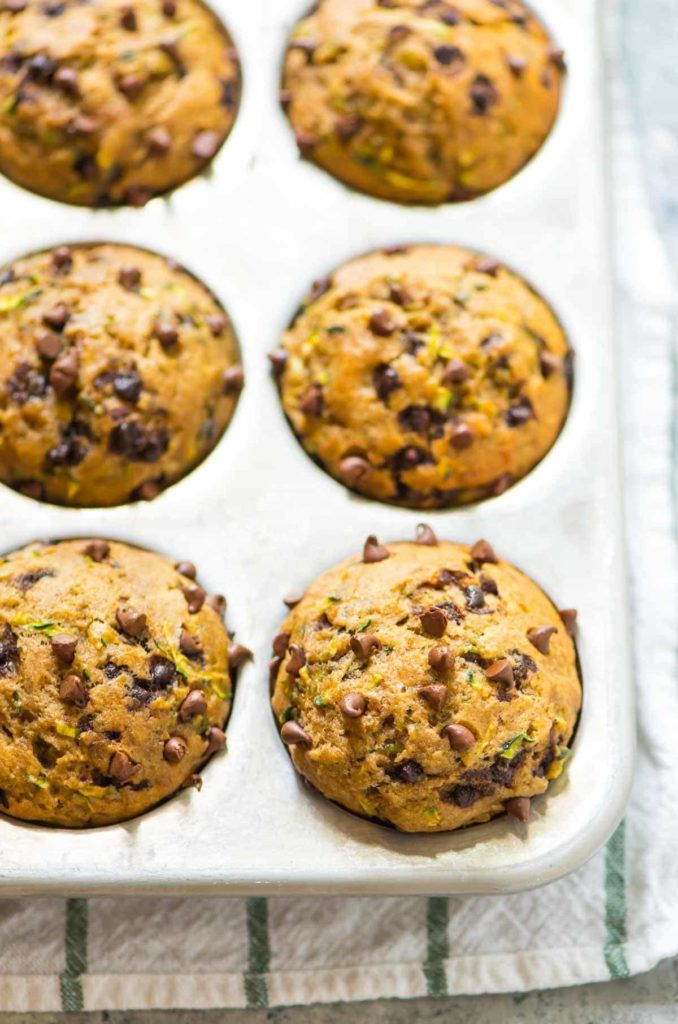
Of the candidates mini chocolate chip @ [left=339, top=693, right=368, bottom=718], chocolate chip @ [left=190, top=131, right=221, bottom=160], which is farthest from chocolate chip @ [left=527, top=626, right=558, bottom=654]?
chocolate chip @ [left=190, top=131, right=221, bottom=160]

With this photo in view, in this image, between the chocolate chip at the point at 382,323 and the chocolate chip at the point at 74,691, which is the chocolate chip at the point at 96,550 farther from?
the chocolate chip at the point at 382,323

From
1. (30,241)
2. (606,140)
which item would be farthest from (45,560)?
(606,140)

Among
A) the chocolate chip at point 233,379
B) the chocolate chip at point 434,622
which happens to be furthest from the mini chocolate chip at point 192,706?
the chocolate chip at point 233,379

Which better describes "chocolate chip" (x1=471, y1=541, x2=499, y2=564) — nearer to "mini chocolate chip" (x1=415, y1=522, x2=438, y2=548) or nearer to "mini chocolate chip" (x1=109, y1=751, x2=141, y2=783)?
"mini chocolate chip" (x1=415, y1=522, x2=438, y2=548)

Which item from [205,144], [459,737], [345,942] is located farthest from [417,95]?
[345,942]

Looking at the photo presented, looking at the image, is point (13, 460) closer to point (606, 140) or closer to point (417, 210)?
point (417, 210)
